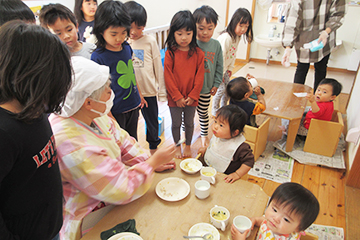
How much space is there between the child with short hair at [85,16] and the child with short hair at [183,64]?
932mm

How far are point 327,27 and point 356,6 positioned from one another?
240 cm

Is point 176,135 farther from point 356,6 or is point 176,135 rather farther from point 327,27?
point 356,6

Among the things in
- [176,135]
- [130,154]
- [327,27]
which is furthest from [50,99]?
[327,27]

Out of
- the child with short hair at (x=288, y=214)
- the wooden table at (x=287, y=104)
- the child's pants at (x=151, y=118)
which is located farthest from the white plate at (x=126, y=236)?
the wooden table at (x=287, y=104)

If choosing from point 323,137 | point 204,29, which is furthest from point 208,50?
point 323,137

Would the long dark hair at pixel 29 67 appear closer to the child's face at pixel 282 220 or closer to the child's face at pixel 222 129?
the child's face at pixel 282 220

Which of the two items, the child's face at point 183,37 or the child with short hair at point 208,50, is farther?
the child with short hair at point 208,50

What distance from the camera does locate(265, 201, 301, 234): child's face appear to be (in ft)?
3.05

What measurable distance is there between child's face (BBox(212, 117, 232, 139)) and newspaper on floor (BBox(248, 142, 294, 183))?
86 cm

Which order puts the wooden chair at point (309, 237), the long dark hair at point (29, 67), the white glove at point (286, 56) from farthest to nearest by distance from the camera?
the white glove at point (286, 56) → the wooden chair at point (309, 237) → the long dark hair at point (29, 67)

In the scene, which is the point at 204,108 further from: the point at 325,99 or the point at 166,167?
the point at 166,167

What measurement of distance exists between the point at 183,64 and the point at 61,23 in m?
0.98

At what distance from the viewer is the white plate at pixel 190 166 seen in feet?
4.00

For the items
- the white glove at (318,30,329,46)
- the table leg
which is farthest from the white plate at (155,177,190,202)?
the white glove at (318,30,329,46)
